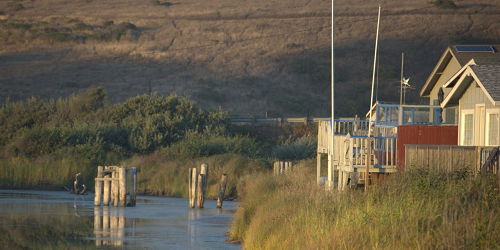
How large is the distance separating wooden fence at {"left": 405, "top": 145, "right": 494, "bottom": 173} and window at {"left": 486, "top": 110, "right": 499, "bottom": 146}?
1796mm

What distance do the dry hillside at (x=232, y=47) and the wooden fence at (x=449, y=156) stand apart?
157ft

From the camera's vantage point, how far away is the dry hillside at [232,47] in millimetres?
76000

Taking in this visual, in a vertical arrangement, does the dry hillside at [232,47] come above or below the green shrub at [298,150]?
above

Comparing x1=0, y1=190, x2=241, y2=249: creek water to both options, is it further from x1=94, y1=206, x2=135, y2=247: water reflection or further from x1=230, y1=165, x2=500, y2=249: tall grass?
x1=230, y1=165, x2=500, y2=249: tall grass

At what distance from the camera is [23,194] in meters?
34.7

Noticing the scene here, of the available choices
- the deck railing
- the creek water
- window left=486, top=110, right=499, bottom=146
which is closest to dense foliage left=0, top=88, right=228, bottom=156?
the creek water

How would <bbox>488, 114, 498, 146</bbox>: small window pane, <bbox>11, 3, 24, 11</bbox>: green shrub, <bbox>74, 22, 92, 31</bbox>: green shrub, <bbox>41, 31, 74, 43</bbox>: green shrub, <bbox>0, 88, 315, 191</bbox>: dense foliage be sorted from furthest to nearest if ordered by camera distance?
<bbox>11, 3, 24, 11</bbox>: green shrub → <bbox>74, 22, 92, 31</bbox>: green shrub → <bbox>41, 31, 74, 43</bbox>: green shrub → <bbox>0, 88, 315, 191</bbox>: dense foliage → <bbox>488, 114, 498, 146</bbox>: small window pane

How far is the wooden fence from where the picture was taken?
19.5 meters

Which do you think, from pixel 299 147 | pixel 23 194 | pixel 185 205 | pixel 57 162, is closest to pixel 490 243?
pixel 185 205

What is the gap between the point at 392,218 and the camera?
12.9 m

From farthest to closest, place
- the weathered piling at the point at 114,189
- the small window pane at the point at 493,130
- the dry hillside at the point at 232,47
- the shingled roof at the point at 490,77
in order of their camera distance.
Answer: the dry hillside at the point at 232,47, the weathered piling at the point at 114,189, the small window pane at the point at 493,130, the shingled roof at the point at 490,77

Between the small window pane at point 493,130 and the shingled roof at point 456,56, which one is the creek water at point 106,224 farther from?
the shingled roof at point 456,56

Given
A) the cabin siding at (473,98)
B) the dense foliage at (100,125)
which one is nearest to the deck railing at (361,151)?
the cabin siding at (473,98)

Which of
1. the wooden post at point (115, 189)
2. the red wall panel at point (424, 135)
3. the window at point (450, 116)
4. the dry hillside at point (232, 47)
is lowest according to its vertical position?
the wooden post at point (115, 189)
